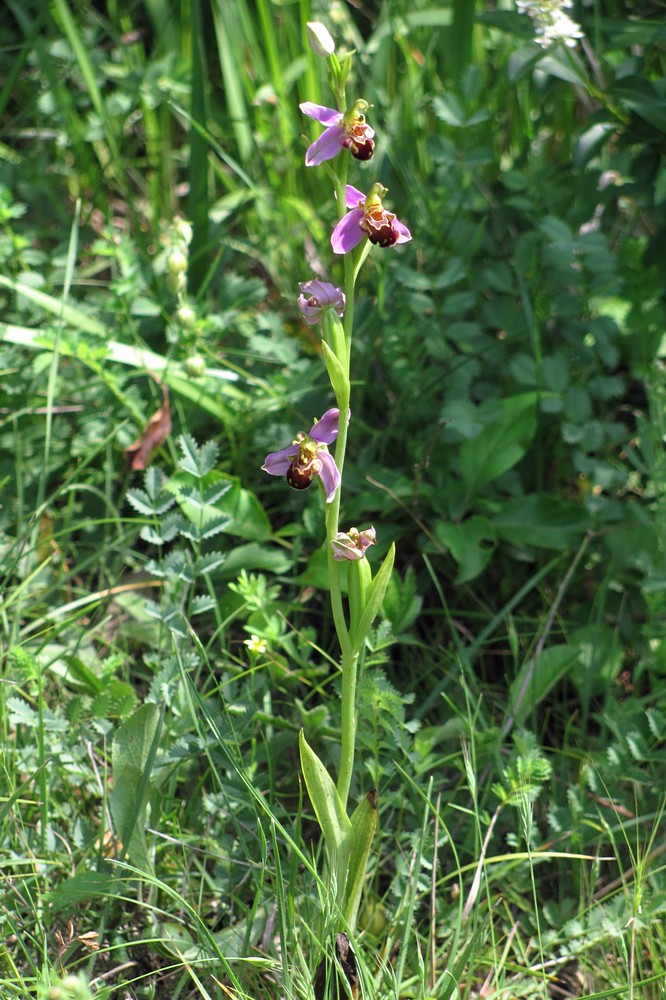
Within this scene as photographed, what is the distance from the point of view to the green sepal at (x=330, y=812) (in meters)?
1.36

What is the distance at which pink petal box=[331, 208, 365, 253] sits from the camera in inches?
51.5

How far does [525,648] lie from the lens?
2.11m

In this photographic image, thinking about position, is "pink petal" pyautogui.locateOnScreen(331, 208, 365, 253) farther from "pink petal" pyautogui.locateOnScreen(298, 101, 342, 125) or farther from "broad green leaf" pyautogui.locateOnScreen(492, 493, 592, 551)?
"broad green leaf" pyautogui.locateOnScreen(492, 493, 592, 551)

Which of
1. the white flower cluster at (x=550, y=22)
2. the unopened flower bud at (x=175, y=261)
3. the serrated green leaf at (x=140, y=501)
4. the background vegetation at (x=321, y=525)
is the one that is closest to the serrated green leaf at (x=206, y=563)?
the background vegetation at (x=321, y=525)

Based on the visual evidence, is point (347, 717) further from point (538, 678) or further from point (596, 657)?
point (596, 657)

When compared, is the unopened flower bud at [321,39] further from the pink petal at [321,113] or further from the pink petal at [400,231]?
the pink petal at [400,231]

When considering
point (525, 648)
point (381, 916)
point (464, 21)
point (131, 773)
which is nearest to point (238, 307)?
point (464, 21)

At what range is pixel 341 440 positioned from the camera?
4.46 ft

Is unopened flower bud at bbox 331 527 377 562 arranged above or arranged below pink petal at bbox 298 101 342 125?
below

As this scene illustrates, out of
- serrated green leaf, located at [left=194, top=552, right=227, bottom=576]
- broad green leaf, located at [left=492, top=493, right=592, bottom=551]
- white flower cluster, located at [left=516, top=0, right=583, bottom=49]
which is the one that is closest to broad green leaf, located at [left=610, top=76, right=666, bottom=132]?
white flower cluster, located at [left=516, top=0, right=583, bottom=49]

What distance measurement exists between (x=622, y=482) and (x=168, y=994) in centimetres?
144

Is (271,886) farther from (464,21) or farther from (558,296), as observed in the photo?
(464,21)

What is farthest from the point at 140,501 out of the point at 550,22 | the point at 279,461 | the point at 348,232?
the point at 550,22

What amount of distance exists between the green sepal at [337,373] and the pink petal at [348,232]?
0.14m
